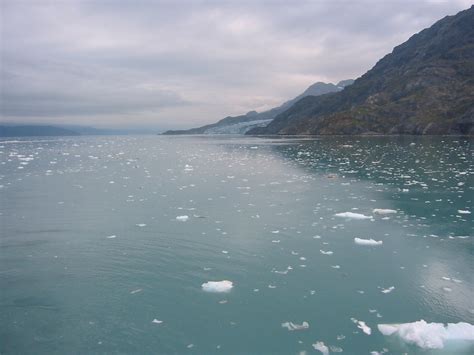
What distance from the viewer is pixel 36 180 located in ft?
91.4

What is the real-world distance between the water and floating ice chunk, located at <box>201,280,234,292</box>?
0.62 feet

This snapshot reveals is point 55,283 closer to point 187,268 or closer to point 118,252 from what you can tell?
point 118,252

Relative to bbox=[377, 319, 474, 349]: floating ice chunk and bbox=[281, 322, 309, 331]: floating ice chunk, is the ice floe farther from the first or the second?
bbox=[281, 322, 309, 331]: floating ice chunk

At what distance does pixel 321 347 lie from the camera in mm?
6945

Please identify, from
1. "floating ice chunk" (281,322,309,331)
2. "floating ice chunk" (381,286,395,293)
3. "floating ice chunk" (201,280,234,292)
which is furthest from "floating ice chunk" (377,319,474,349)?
"floating ice chunk" (201,280,234,292)

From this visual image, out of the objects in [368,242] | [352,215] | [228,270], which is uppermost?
[352,215]

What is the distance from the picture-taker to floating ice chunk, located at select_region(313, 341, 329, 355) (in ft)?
22.4

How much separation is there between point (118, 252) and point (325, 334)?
23.8ft

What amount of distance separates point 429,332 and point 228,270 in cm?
514

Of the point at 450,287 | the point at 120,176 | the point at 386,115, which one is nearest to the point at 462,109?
the point at 386,115

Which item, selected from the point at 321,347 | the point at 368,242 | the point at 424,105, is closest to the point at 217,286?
the point at 321,347

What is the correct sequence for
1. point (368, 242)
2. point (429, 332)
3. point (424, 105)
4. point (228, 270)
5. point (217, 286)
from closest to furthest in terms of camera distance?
point (429, 332) < point (217, 286) < point (228, 270) < point (368, 242) < point (424, 105)

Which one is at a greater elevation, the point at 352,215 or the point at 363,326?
the point at 352,215

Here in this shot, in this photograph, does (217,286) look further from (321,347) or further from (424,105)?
(424,105)
